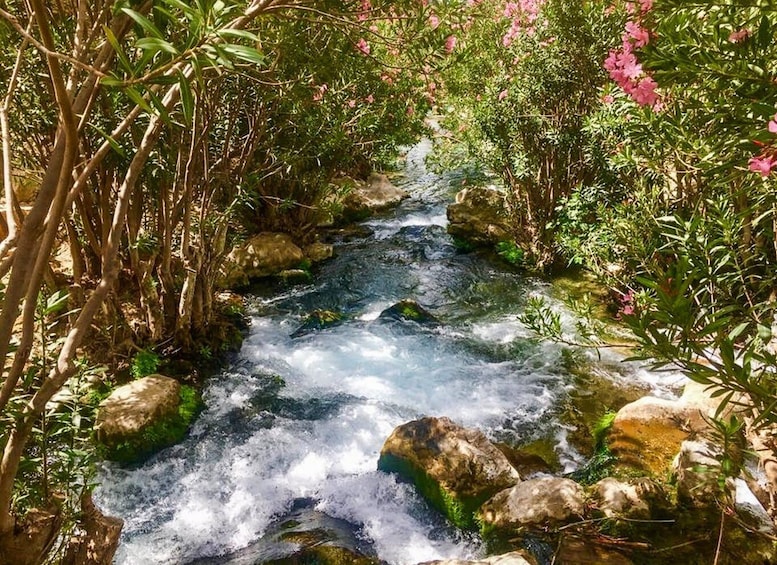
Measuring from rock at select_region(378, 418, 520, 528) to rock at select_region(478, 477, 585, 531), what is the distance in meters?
0.15

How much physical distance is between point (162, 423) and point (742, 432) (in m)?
5.04

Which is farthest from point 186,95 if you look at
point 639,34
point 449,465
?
point 449,465

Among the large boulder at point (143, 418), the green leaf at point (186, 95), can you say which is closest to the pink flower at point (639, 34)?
the green leaf at point (186, 95)

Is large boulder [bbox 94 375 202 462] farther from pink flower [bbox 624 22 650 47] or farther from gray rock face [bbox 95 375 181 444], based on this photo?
pink flower [bbox 624 22 650 47]

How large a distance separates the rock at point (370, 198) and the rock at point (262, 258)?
10.3 ft

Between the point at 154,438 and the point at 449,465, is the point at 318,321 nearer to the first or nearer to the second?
the point at 154,438

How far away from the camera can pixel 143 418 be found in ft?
15.9

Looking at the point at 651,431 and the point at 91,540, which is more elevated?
the point at 91,540

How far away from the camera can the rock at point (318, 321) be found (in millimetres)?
7563

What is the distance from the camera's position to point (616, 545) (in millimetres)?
3607

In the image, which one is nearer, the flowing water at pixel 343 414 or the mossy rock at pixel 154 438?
the flowing water at pixel 343 414

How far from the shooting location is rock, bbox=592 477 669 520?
3.82m

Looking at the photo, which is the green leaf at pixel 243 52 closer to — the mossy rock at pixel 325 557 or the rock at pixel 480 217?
the mossy rock at pixel 325 557

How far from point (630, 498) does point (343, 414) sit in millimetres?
3045
